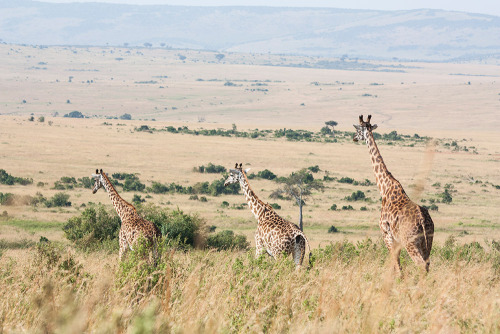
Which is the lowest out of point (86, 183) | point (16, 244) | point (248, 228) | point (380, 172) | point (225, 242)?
point (248, 228)

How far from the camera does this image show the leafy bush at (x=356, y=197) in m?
52.3

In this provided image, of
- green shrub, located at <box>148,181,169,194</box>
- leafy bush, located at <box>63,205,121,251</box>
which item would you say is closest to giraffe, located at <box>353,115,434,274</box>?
leafy bush, located at <box>63,205,121,251</box>

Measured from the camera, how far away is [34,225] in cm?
3569

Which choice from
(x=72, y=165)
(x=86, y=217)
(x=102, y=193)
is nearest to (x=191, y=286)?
(x=86, y=217)

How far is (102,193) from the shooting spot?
51656 millimetres

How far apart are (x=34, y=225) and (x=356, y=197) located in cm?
2591

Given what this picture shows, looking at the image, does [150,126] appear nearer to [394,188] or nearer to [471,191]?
[471,191]

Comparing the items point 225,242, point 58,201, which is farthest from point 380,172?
point 58,201

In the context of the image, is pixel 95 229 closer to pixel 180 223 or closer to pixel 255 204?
pixel 180 223

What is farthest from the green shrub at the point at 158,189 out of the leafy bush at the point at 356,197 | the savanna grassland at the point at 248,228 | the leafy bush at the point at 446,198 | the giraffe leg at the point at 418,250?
the giraffe leg at the point at 418,250

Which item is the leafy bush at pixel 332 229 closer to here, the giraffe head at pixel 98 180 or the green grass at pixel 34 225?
the green grass at pixel 34 225

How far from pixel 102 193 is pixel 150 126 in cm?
6030

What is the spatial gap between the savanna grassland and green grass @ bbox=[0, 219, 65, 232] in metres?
0.17

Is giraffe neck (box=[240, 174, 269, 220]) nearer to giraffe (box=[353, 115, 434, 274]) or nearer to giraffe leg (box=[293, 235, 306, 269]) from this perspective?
giraffe leg (box=[293, 235, 306, 269])
